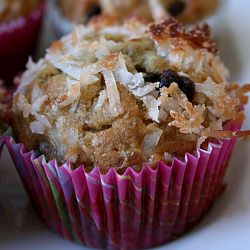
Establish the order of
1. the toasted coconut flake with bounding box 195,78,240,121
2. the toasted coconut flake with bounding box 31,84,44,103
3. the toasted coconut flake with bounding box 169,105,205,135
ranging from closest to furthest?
the toasted coconut flake with bounding box 169,105,205,135, the toasted coconut flake with bounding box 195,78,240,121, the toasted coconut flake with bounding box 31,84,44,103

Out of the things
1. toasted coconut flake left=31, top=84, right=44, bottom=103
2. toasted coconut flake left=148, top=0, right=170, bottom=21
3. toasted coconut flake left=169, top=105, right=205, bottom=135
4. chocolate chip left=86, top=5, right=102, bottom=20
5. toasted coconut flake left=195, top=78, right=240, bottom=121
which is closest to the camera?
toasted coconut flake left=169, top=105, right=205, bottom=135

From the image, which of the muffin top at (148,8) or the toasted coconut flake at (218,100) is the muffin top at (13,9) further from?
the toasted coconut flake at (218,100)

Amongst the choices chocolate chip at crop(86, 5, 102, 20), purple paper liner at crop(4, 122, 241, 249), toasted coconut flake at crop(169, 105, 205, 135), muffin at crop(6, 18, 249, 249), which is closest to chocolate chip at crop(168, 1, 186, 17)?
chocolate chip at crop(86, 5, 102, 20)

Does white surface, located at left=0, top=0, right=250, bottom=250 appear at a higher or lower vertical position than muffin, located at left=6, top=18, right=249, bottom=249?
lower

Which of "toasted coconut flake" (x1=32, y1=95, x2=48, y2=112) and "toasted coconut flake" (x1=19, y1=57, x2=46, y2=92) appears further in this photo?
"toasted coconut flake" (x1=19, y1=57, x2=46, y2=92)

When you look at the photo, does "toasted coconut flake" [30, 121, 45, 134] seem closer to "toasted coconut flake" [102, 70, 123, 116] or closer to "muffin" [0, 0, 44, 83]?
→ "toasted coconut flake" [102, 70, 123, 116]

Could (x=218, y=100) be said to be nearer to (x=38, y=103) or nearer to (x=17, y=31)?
(x=38, y=103)

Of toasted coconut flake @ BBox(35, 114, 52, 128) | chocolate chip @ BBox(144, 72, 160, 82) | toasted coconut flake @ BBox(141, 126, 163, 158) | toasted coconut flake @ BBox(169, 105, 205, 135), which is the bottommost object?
toasted coconut flake @ BBox(141, 126, 163, 158)
